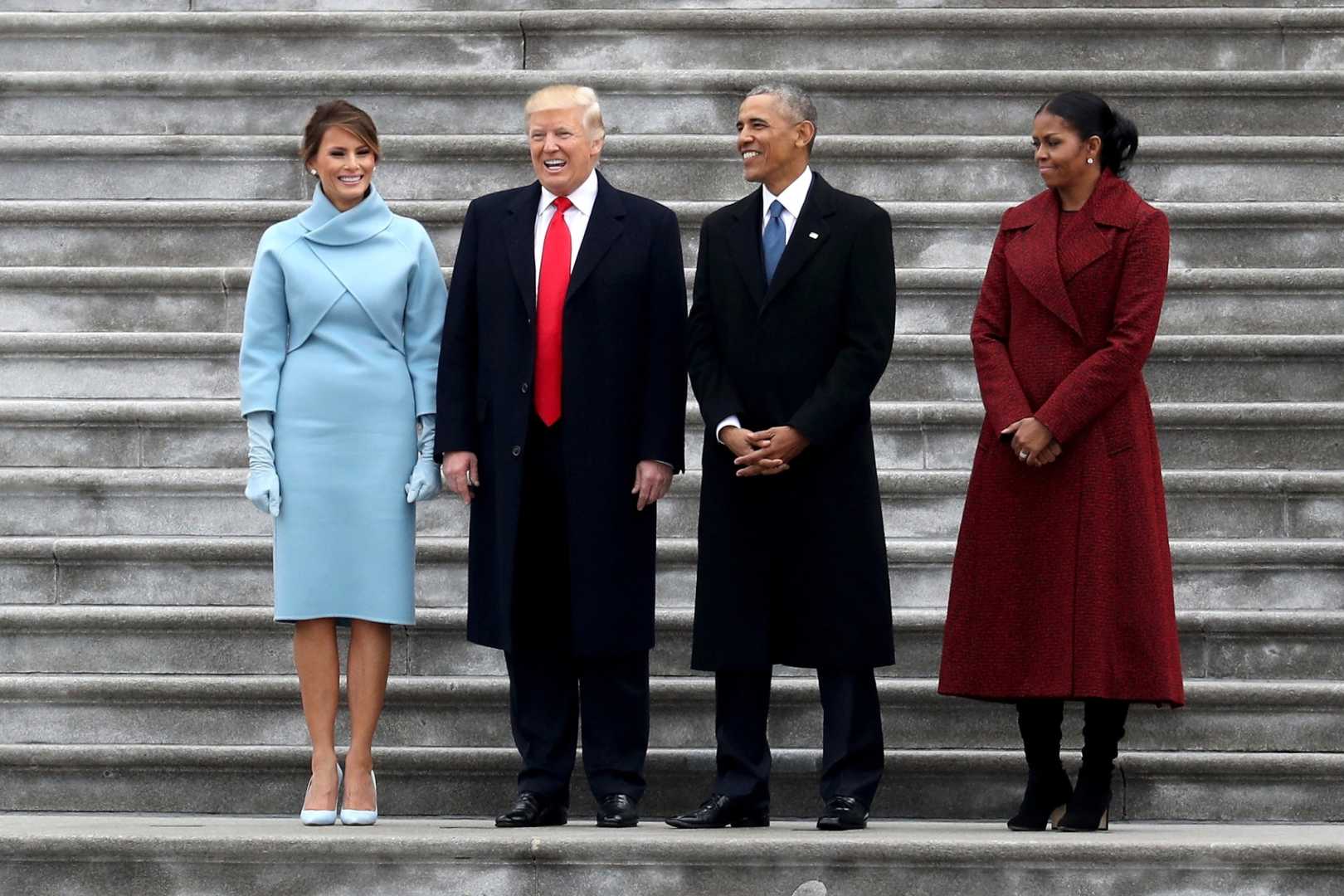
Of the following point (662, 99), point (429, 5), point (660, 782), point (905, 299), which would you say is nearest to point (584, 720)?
point (660, 782)

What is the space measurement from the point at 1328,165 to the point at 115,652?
168 inches

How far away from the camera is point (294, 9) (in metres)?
8.17

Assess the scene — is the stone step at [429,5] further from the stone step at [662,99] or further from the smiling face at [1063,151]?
the smiling face at [1063,151]

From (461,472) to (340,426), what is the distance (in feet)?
1.04

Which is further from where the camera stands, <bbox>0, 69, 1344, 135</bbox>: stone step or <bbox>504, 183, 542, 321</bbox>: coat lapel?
<bbox>0, 69, 1344, 135</bbox>: stone step

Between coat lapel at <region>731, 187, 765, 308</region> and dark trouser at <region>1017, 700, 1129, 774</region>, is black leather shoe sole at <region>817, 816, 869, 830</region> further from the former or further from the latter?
coat lapel at <region>731, 187, 765, 308</region>

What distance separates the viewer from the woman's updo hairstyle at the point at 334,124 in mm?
5168

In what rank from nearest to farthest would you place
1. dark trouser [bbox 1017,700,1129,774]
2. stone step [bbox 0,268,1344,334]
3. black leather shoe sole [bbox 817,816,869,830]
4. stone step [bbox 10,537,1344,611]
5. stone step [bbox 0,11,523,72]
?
black leather shoe sole [bbox 817,816,869,830] → dark trouser [bbox 1017,700,1129,774] → stone step [bbox 10,537,1344,611] → stone step [bbox 0,268,1344,334] → stone step [bbox 0,11,523,72]

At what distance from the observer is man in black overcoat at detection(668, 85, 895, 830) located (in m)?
5.01

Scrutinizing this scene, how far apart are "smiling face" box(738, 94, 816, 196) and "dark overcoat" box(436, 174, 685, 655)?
302mm

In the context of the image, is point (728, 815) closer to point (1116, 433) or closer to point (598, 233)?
point (1116, 433)

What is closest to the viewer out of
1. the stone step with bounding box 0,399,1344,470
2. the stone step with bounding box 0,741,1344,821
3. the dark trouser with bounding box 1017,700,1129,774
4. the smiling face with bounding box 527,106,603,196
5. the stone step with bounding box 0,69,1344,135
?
the dark trouser with bounding box 1017,700,1129,774

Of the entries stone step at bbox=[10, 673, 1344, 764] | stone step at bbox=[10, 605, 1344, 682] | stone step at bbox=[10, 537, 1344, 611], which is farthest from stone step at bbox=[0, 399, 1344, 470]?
stone step at bbox=[10, 673, 1344, 764]

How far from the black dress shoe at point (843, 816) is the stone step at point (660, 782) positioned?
0.56 metres
